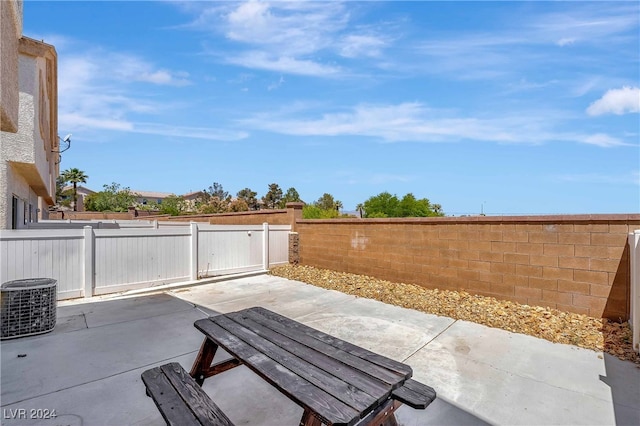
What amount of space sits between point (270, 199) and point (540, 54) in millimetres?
42497

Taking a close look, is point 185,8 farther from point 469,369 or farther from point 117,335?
point 469,369

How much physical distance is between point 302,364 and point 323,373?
191 mm

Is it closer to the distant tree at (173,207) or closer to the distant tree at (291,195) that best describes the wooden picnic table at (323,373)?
the distant tree at (173,207)

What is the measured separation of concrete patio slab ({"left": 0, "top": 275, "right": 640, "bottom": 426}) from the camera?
278 centimetres

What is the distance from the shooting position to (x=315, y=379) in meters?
1.92

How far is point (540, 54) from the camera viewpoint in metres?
7.96

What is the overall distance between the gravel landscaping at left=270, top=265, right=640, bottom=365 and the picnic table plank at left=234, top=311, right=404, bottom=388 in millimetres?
3927

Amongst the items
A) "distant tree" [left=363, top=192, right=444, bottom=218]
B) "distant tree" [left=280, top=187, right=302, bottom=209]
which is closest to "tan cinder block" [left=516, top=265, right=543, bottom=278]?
"distant tree" [left=363, top=192, right=444, bottom=218]

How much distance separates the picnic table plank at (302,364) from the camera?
5.67ft

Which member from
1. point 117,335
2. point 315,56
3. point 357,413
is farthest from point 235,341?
point 315,56

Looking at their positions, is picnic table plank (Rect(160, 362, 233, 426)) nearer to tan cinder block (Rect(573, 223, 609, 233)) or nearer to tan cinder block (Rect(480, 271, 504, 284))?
tan cinder block (Rect(480, 271, 504, 284))

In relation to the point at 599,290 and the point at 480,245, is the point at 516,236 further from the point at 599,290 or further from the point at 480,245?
the point at 599,290

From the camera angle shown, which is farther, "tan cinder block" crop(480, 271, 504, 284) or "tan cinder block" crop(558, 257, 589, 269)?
"tan cinder block" crop(480, 271, 504, 284)

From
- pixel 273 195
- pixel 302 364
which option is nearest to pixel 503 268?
pixel 302 364
